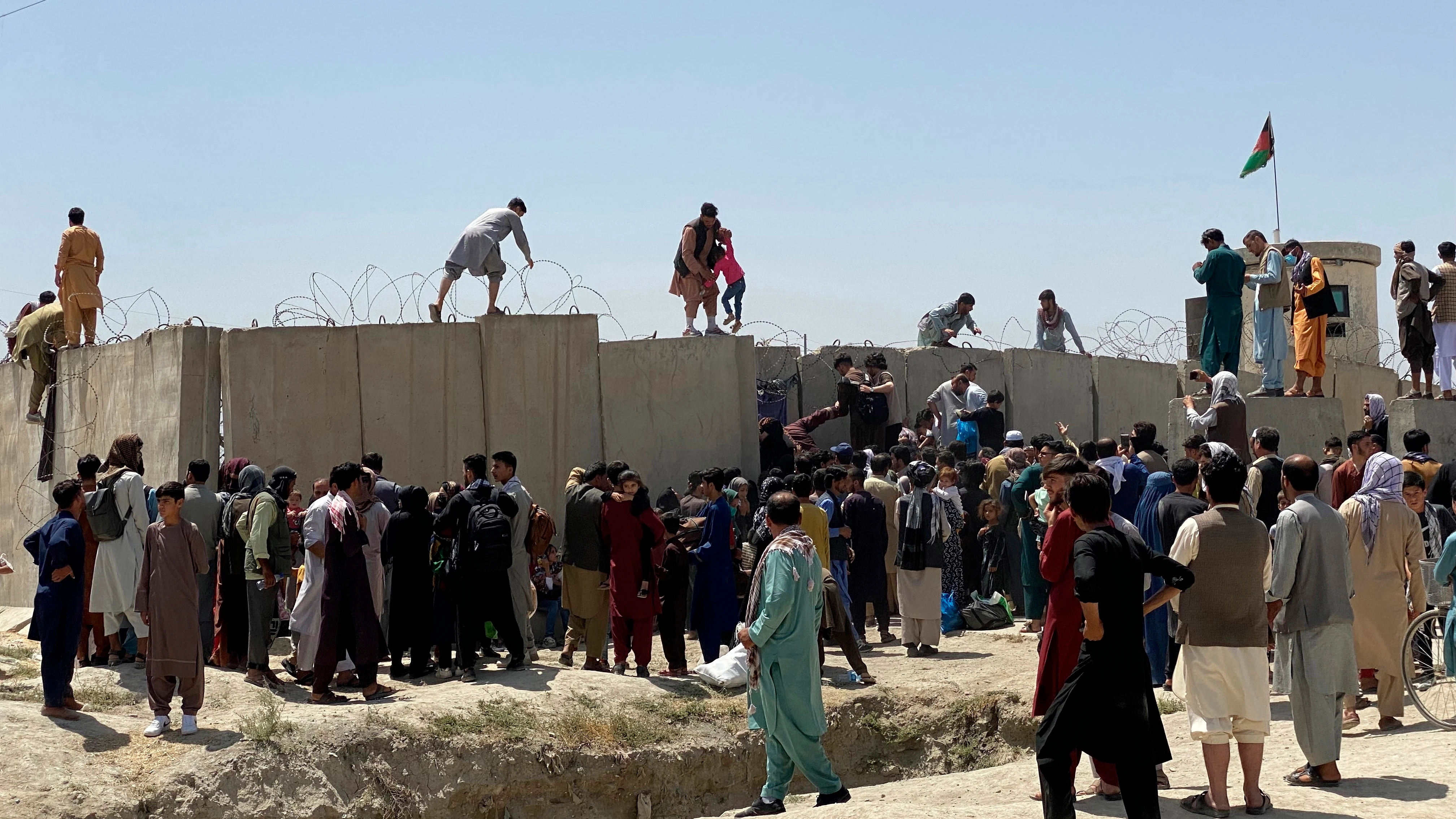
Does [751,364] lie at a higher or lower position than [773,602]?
higher

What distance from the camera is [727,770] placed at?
8.76m

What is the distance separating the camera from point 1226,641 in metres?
5.80

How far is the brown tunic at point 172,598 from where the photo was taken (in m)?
7.75

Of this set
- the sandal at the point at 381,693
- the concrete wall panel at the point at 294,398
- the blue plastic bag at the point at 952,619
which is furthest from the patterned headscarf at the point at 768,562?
the concrete wall panel at the point at 294,398

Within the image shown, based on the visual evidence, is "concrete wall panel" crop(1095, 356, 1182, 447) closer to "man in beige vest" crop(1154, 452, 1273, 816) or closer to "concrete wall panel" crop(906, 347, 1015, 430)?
"concrete wall panel" crop(906, 347, 1015, 430)

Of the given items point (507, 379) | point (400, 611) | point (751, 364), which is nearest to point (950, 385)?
point (751, 364)

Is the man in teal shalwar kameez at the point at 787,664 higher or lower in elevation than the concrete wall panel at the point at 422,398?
lower

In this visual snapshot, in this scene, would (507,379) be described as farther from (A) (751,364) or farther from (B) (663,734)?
(B) (663,734)

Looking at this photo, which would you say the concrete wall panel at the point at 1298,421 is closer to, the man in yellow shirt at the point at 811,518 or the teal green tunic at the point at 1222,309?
the teal green tunic at the point at 1222,309

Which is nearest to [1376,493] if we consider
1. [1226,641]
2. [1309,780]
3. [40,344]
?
[1309,780]

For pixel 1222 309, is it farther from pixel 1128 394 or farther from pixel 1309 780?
pixel 1309 780

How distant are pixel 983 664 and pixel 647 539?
261 cm

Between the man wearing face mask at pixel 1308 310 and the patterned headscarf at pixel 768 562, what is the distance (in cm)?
981

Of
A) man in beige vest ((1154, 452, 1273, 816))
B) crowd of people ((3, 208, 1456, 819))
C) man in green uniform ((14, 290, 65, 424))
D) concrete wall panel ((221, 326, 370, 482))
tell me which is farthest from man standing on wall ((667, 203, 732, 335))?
man in beige vest ((1154, 452, 1273, 816))
